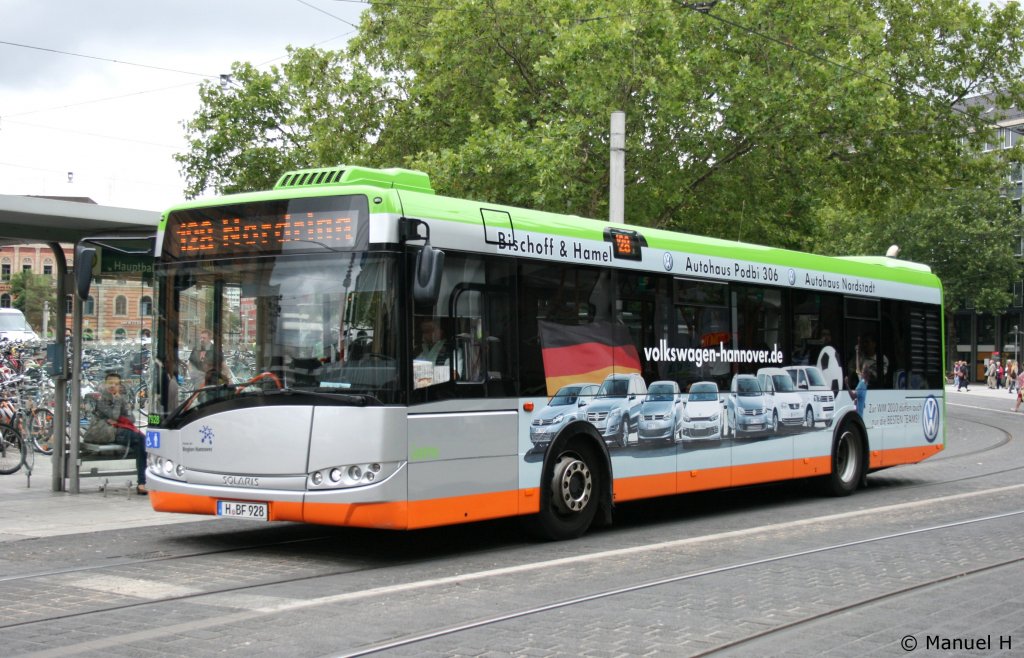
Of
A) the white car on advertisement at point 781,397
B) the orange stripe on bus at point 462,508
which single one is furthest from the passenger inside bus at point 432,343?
the white car on advertisement at point 781,397

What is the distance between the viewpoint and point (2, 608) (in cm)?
746

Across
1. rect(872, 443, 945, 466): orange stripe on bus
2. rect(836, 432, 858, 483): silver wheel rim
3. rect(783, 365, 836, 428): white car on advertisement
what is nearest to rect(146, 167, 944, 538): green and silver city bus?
rect(783, 365, 836, 428): white car on advertisement

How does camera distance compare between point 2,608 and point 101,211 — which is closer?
point 2,608

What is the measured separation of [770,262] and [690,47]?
44.8 feet

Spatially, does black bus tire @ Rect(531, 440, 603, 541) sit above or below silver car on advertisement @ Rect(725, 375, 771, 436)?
below

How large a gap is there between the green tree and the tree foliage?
49.5 meters

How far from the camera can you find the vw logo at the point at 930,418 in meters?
17.2

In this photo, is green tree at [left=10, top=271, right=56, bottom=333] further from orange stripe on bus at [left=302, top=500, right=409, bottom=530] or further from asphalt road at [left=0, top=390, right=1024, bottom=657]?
orange stripe on bus at [left=302, top=500, right=409, bottom=530]

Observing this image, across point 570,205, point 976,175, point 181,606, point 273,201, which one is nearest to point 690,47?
point 570,205

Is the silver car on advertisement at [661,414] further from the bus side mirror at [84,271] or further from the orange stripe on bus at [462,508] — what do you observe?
the bus side mirror at [84,271]

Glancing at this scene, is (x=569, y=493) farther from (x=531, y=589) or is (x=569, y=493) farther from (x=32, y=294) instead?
(x=32, y=294)

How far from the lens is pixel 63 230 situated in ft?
45.3

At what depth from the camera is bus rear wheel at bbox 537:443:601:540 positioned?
10.8 meters

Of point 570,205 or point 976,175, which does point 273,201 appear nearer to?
point 570,205
